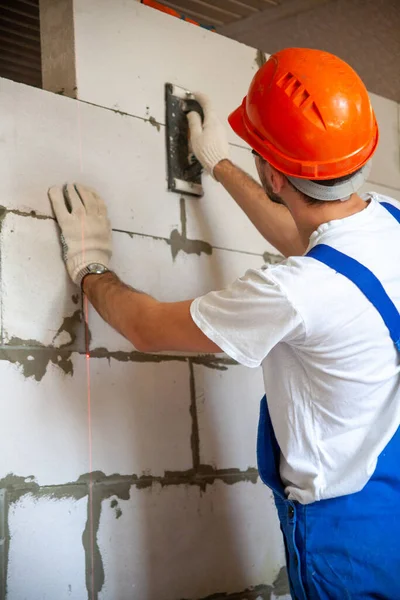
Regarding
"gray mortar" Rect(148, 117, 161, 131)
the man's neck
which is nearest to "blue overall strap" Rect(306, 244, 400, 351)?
the man's neck

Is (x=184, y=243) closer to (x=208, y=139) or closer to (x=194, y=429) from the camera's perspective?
(x=208, y=139)

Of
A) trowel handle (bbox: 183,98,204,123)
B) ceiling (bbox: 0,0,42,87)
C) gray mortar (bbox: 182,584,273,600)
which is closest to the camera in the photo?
gray mortar (bbox: 182,584,273,600)

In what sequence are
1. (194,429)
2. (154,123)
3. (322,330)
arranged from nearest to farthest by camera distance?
(322,330), (194,429), (154,123)

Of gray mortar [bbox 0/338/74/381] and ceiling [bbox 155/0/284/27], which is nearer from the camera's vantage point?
gray mortar [bbox 0/338/74/381]

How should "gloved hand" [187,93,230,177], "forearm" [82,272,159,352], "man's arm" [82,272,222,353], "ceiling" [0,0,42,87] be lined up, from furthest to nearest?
1. "ceiling" [0,0,42,87]
2. "gloved hand" [187,93,230,177]
3. "forearm" [82,272,159,352]
4. "man's arm" [82,272,222,353]

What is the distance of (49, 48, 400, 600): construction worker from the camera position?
1456mm

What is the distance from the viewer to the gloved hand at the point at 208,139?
2219mm

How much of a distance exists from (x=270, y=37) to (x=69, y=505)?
99.4 inches

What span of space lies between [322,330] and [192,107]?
1.21m

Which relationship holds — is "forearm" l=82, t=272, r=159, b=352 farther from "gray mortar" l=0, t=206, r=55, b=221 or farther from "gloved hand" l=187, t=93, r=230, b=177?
"gloved hand" l=187, t=93, r=230, b=177

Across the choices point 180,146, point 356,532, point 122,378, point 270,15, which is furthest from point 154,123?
point 356,532

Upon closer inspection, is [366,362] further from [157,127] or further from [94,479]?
[157,127]

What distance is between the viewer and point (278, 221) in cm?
218

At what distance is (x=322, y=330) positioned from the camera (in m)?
1.44
